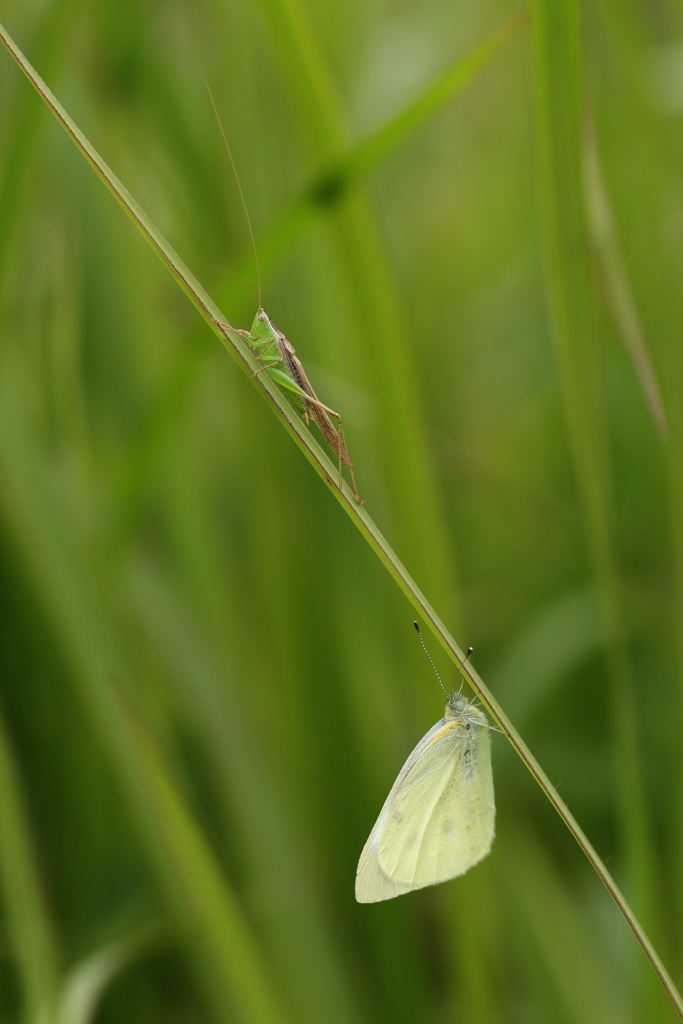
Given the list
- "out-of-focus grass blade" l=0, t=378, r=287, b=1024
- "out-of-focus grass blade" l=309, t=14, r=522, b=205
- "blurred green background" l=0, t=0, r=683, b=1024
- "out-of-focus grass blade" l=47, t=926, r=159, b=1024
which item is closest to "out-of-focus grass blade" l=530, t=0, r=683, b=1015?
"blurred green background" l=0, t=0, r=683, b=1024

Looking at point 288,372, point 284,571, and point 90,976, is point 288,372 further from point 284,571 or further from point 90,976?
point 90,976

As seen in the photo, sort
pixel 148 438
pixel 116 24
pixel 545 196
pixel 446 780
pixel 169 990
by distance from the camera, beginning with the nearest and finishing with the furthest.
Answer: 1. pixel 545 196
2. pixel 446 780
3. pixel 148 438
4. pixel 116 24
5. pixel 169 990

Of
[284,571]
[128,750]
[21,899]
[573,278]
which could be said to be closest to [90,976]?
[21,899]

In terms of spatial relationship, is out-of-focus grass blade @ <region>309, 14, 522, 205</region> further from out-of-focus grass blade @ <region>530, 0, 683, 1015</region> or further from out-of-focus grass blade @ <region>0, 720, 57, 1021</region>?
out-of-focus grass blade @ <region>0, 720, 57, 1021</region>

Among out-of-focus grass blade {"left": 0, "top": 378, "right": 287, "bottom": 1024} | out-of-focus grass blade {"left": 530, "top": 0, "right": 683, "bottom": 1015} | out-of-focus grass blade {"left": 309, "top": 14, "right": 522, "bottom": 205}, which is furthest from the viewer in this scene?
out-of-focus grass blade {"left": 0, "top": 378, "right": 287, "bottom": 1024}

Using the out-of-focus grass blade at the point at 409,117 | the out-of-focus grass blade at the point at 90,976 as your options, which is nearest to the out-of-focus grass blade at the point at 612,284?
the out-of-focus grass blade at the point at 409,117

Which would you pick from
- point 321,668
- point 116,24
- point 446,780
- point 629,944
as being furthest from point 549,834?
point 116,24

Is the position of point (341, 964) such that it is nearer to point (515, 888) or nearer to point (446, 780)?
point (515, 888)

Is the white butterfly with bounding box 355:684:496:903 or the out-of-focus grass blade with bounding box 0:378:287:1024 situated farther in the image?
the out-of-focus grass blade with bounding box 0:378:287:1024

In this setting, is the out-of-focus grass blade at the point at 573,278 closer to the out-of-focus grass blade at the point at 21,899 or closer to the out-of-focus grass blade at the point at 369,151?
the out-of-focus grass blade at the point at 369,151
